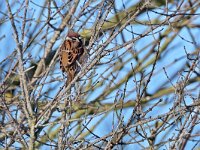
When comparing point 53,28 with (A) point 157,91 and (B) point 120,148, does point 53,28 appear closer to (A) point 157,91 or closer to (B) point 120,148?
(A) point 157,91

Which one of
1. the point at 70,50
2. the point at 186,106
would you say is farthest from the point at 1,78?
the point at 186,106

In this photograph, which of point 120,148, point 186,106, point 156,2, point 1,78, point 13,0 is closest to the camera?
point 186,106

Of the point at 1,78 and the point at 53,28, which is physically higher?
the point at 53,28

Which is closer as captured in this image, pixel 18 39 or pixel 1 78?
pixel 18 39

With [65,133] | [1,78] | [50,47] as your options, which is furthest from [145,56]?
[65,133]

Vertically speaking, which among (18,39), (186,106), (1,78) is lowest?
(186,106)

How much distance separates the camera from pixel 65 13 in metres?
8.28

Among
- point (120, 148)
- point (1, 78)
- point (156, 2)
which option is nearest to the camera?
point (120, 148)

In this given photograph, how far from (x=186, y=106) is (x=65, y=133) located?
980mm

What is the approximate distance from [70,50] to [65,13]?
146cm

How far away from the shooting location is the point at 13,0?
304 inches

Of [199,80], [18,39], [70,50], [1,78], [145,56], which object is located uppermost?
[145,56]

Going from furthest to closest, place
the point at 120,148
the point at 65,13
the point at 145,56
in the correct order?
the point at 145,56, the point at 65,13, the point at 120,148

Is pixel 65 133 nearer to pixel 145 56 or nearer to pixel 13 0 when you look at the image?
pixel 13 0
